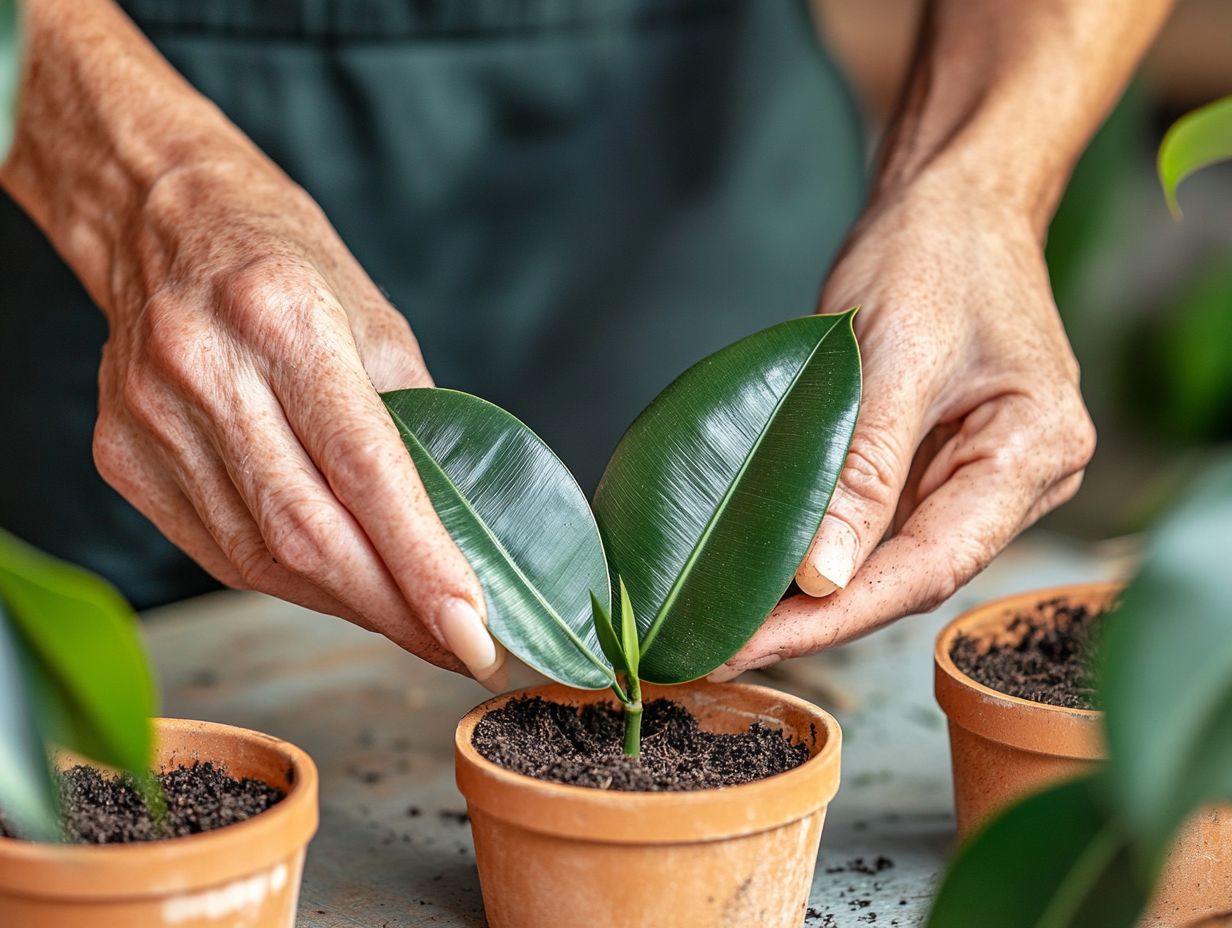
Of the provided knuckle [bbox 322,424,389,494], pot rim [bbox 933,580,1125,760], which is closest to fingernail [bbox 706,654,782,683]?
pot rim [bbox 933,580,1125,760]

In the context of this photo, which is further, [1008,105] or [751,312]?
[751,312]

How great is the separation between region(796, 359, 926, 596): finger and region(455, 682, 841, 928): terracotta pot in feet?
0.34

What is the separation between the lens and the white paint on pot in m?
0.55

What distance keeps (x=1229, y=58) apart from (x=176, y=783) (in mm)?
2764

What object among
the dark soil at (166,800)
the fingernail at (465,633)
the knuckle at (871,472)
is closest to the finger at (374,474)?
the fingernail at (465,633)

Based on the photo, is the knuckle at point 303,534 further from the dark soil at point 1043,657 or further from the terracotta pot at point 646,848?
the dark soil at point 1043,657

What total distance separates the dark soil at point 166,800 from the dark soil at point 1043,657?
0.43 metres

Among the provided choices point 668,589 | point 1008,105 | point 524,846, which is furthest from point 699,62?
point 524,846

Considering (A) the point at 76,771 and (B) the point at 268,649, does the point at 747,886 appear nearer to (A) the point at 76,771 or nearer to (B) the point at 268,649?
(A) the point at 76,771

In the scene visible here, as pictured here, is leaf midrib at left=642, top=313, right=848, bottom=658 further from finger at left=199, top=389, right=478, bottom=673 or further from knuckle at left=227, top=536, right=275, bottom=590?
knuckle at left=227, top=536, right=275, bottom=590

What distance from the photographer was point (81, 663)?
1.50ft

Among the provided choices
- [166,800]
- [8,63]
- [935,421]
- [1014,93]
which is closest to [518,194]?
[1014,93]

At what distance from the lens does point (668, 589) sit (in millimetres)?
751

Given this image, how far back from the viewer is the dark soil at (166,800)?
0.61m
